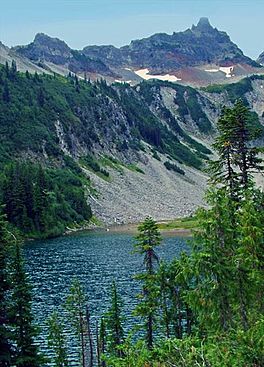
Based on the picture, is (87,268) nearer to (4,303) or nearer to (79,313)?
(79,313)

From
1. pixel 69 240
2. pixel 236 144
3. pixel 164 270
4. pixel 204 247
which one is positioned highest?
pixel 236 144

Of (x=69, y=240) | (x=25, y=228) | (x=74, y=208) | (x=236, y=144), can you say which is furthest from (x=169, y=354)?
(x=74, y=208)

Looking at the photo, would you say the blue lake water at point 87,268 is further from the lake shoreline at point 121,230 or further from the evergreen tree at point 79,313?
the lake shoreline at point 121,230

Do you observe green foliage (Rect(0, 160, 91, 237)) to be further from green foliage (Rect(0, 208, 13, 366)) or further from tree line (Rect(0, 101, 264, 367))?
green foliage (Rect(0, 208, 13, 366))

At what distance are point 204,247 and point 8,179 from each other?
14293 centimetres

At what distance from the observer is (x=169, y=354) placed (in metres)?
19.8

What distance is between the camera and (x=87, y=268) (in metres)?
104

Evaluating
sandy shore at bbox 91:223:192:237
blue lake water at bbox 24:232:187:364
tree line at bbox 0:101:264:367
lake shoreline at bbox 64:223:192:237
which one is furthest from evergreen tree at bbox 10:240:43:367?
lake shoreline at bbox 64:223:192:237

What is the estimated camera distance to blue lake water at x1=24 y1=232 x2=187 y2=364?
239ft

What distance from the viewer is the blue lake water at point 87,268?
72.8 meters

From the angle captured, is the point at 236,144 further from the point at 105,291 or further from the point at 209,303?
the point at 105,291

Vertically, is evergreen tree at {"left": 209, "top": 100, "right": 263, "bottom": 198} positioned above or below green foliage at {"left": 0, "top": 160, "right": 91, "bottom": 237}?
above

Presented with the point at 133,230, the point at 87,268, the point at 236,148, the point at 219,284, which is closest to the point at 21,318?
the point at 219,284

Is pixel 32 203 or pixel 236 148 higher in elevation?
pixel 236 148
